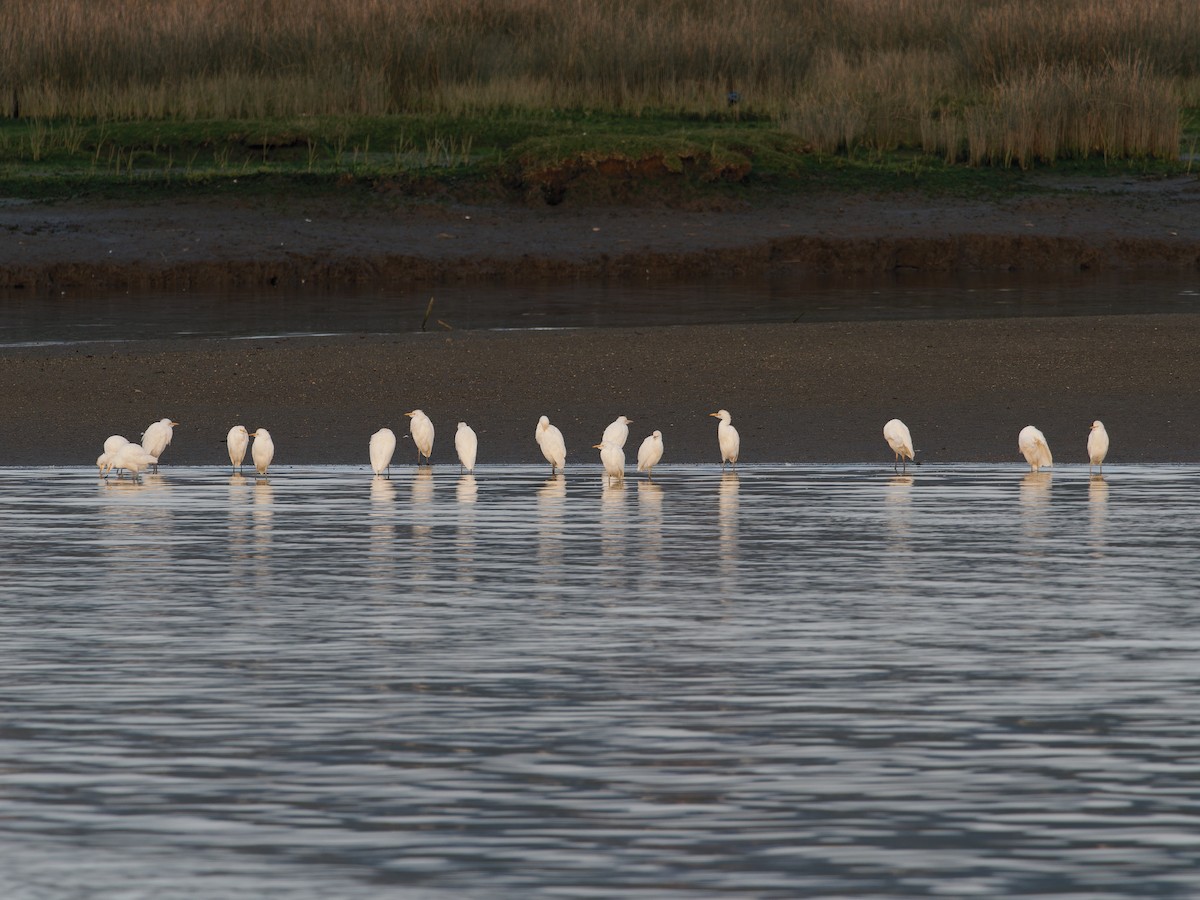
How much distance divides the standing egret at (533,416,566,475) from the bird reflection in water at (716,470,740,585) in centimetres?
101

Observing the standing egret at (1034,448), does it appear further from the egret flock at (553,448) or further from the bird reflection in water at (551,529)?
the bird reflection in water at (551,529)

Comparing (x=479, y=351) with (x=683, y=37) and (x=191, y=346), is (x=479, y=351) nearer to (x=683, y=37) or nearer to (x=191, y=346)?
(x=191, y=346)

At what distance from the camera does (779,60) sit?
119ft

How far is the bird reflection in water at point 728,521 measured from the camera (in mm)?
11055

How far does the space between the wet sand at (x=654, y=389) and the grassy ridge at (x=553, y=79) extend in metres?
10.8

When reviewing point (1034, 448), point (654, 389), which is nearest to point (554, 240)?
point (654, 389)

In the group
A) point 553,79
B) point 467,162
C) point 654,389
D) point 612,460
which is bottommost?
point 612,460

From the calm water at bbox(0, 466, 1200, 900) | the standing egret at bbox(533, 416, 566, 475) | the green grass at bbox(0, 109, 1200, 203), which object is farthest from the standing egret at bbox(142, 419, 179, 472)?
the green grass at bbox(0, 109, 1200, 203)

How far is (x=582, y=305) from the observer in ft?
80.0

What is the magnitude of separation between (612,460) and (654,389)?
3292 mm

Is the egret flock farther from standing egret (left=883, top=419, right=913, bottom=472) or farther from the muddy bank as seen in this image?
the muddy bank

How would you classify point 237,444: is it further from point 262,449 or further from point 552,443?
point 552,443

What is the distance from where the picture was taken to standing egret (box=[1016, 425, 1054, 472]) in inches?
567

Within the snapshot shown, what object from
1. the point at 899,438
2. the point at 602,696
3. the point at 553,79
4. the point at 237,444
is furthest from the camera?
the point at 553,79
